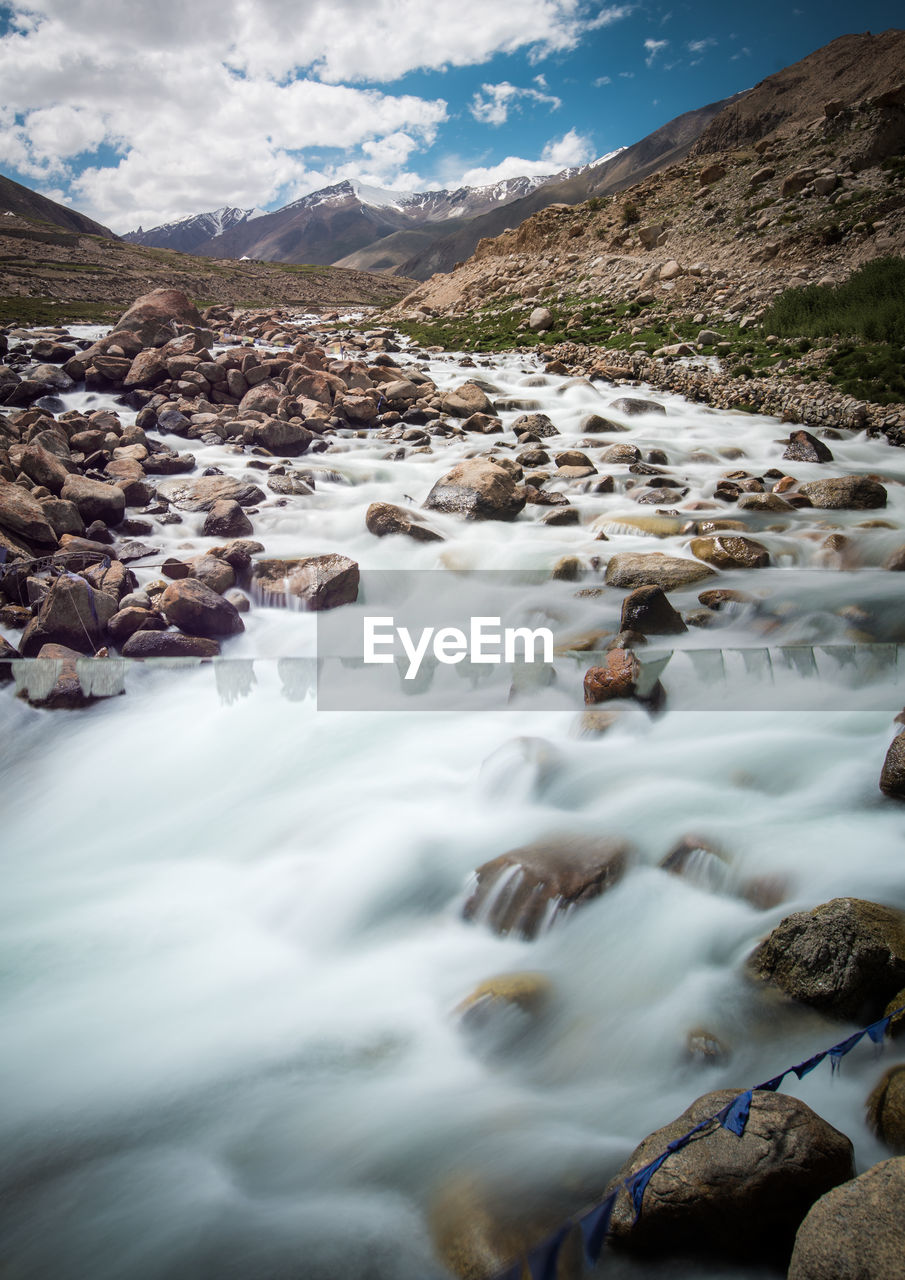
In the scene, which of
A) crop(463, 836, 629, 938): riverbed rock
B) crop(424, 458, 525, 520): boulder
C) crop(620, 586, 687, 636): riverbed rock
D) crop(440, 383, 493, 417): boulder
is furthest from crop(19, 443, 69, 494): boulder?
crop(440, 383, 493, 417): boulder

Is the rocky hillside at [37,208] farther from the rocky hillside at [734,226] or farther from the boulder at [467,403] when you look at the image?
the boulder at [467,403]

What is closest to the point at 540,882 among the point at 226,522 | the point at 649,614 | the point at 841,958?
the point at 841,958

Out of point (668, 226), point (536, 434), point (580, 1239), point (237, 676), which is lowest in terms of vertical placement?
point (580, 1239)

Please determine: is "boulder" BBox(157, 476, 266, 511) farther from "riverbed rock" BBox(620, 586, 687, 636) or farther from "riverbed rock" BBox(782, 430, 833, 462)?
"riverbed rock" BBox(782, 430, 833, 462)

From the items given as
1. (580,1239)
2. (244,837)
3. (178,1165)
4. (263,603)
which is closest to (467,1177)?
(580,1239)

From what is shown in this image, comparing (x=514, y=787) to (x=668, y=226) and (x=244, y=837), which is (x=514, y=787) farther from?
(x=668, y=226)
